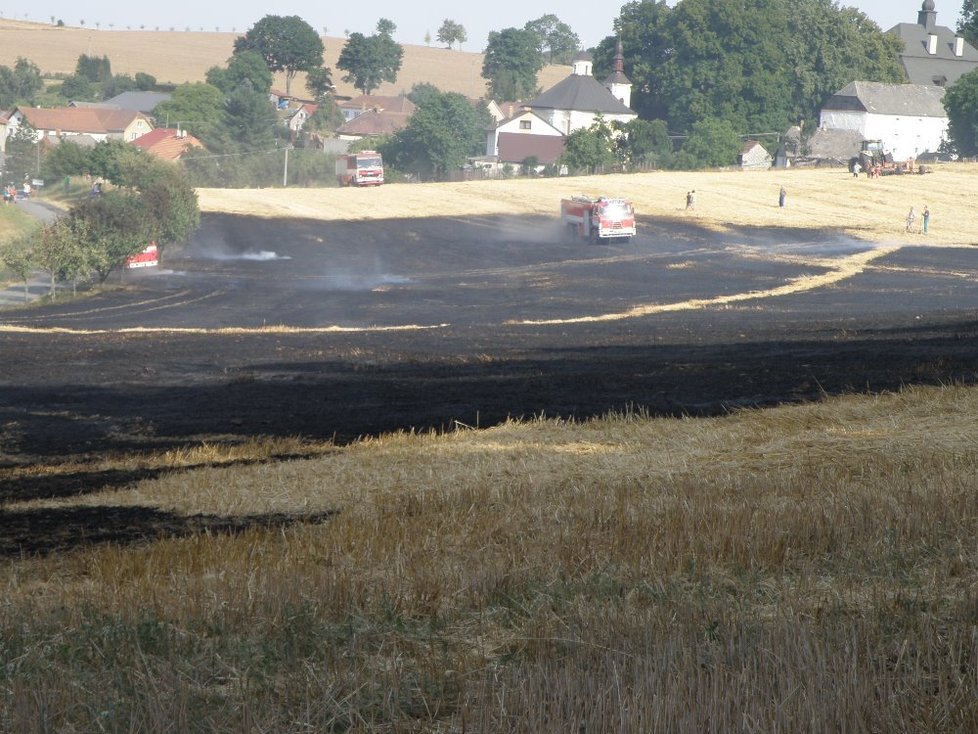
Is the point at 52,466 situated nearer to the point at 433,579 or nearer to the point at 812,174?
the point at 433,579

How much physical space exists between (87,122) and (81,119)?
1.15 m

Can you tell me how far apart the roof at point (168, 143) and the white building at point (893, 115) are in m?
69.1

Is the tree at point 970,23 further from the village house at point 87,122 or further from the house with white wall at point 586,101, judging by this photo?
the village house at point 87,122

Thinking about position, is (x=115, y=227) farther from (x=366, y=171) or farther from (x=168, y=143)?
(x=168, y=143)

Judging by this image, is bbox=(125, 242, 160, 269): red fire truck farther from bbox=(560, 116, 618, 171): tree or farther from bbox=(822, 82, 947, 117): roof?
bbox=(822, 82, 947, 117): roof

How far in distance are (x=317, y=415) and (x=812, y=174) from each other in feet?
279

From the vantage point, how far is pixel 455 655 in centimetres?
590

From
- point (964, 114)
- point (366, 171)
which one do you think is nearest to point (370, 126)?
point (964, 114)

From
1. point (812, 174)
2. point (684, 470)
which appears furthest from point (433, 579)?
point (812, 174)

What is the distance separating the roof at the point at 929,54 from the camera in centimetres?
16962

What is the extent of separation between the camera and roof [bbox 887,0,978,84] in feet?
557

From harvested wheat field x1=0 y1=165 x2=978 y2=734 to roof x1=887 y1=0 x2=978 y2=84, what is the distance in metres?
150

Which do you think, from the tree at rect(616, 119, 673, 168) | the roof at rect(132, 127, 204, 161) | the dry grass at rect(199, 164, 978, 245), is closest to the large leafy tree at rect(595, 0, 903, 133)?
the tree at rect(616, 119, 673, 168)

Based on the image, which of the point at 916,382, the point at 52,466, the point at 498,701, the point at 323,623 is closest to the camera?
the point at 498,701
